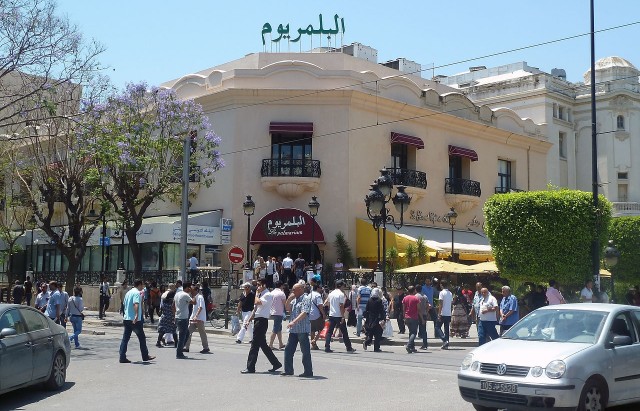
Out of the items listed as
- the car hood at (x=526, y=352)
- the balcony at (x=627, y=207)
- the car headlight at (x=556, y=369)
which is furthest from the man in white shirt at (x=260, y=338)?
the balcony at (x=627, y=207)

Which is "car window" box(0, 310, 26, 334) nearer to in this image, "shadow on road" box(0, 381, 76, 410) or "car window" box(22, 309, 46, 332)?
"car window" box(22, 309, 46, 332)

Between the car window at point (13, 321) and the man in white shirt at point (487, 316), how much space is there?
1009 cm

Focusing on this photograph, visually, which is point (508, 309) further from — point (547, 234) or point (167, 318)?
point (547, 234)

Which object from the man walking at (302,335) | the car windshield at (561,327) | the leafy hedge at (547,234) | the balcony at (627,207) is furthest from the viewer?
the balcony at (627,207)

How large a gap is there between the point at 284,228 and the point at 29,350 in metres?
23.2

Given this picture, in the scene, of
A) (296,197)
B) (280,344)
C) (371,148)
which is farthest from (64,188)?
(280,344)

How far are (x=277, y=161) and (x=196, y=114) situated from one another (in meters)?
4.84

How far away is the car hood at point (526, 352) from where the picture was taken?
8734 mm

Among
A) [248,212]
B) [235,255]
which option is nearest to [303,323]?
[235,255]

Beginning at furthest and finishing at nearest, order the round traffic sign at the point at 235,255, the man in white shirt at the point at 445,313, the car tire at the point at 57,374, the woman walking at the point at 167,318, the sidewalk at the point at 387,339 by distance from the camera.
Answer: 1. the round traffic sign at the point at 235,255
2. the sidewalk at the point at 387,339
3. the man in white shirt at the point at 445,313
4. the woman walking at the point at 167,318
5. the car tire at the point at 57,374

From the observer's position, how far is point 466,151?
40375 mm

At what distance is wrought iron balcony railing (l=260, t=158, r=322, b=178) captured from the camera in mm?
34688

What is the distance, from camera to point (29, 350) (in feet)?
35.4

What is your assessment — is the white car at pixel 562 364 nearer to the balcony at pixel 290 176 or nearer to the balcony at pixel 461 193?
the balcony at pixel 290 176
